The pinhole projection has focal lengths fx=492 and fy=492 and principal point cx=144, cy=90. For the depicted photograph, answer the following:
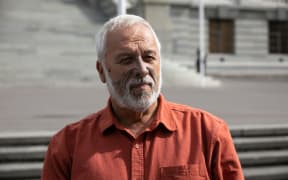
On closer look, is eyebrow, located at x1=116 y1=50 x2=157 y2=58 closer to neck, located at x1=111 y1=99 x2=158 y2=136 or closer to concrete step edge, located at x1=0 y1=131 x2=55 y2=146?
neck, located at x1=111 y1=99 x2=158 y2=136

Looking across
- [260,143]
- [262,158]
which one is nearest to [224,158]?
[262,158]

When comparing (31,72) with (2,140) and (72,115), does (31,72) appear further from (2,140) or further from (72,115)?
(2,140)

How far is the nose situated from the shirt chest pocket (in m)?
0.45

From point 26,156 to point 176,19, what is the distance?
2148cm

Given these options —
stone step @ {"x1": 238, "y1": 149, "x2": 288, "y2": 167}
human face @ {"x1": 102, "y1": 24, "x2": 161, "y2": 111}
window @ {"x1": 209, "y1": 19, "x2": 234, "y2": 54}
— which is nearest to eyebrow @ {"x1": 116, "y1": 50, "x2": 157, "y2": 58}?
human face @ {"x1": 102, "y1": 24, "x2": 161, "y2": 111}

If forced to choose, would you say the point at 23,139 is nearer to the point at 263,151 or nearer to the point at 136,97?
the point at 263,151

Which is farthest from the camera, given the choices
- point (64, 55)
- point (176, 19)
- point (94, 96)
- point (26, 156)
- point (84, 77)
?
point (176, 19)

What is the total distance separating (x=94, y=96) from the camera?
1270cm

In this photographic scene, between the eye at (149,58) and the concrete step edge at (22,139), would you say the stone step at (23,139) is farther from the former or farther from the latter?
the eye at (149,58)

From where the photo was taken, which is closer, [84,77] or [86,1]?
→ [84,77]

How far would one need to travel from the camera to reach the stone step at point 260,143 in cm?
614

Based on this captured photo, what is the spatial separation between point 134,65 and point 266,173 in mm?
3857

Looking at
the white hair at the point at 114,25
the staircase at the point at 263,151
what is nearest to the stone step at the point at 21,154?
the staircase at the point at 263,151

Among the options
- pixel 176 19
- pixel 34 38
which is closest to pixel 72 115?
pixel 34 38
